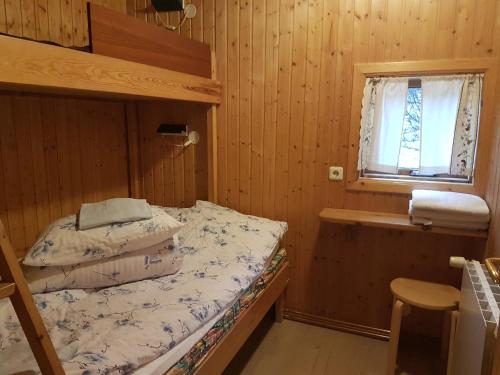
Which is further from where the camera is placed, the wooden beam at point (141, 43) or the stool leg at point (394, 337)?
the stool leg at point (394, 337)

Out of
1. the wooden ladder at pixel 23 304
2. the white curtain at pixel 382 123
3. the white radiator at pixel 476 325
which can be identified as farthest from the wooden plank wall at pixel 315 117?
the wooden ladder at pixel 23 304

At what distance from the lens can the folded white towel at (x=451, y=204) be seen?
6.33ft

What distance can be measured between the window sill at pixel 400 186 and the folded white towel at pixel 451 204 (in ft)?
0.23

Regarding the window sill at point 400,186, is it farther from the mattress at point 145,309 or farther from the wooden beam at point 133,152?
the wooden beam at point 133,152

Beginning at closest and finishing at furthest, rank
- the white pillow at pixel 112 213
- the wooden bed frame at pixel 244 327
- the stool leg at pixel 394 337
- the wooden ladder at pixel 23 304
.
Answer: the wooden ladder at pixel 23 304 < the wooden bed frame at pixel 244 327 < the white pillow at pixel 112 213 < the stool leg at pixel 394 337

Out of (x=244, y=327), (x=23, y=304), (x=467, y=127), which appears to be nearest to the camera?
(x=23, y=304)

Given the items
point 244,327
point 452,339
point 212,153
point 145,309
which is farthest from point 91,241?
point 452,339

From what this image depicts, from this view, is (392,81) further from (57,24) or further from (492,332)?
(57,24)

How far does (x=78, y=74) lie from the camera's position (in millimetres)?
1484

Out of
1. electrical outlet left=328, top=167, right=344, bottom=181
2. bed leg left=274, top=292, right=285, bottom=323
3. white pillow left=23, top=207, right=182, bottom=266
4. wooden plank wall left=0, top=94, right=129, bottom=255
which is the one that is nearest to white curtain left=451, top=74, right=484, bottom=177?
electrical outlet left=328, top=167, right=344, bottom=181

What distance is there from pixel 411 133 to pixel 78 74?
1.93m

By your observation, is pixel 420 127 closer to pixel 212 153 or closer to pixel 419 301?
pixel 419 301

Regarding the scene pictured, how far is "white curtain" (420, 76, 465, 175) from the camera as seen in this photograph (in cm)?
218

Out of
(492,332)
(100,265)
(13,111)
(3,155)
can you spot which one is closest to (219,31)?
(13,111)
